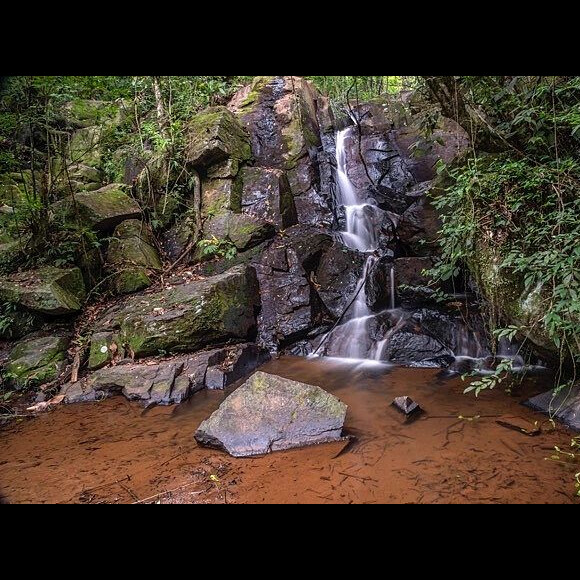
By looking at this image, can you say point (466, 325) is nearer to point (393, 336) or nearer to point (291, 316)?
point (393, 336)

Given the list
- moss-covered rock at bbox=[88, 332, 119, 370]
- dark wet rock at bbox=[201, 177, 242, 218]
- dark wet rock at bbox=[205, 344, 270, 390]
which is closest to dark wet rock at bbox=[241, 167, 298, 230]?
dark wet rock at bbox=[201, 177, 242, 218]

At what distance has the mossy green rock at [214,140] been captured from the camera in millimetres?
9109

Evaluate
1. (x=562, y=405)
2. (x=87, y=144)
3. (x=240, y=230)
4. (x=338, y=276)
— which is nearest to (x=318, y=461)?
(x=562, y=405)

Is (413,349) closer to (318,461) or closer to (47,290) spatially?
(318,461)

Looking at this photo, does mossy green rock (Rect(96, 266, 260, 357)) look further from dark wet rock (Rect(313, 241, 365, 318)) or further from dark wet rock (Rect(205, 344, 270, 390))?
dark wet rock (Rect(313, 241, 365, 318))

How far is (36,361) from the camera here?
6.02m

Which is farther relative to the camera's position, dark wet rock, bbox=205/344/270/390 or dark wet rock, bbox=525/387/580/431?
dark wet rock, bbox=205/344/270/390

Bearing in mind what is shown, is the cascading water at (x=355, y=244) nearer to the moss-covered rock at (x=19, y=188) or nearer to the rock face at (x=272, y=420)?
the rock face at (x=272, y=420)

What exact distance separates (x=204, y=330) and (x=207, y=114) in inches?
253

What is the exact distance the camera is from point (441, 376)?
18.2 feet

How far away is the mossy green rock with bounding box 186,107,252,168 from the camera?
9109 millimetres

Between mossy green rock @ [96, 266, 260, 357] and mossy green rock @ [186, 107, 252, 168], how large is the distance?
3.57 m

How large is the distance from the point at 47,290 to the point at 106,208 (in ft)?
8.04

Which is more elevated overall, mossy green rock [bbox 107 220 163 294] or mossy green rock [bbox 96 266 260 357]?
mossy green rock [bbox 107 220 163 294]
